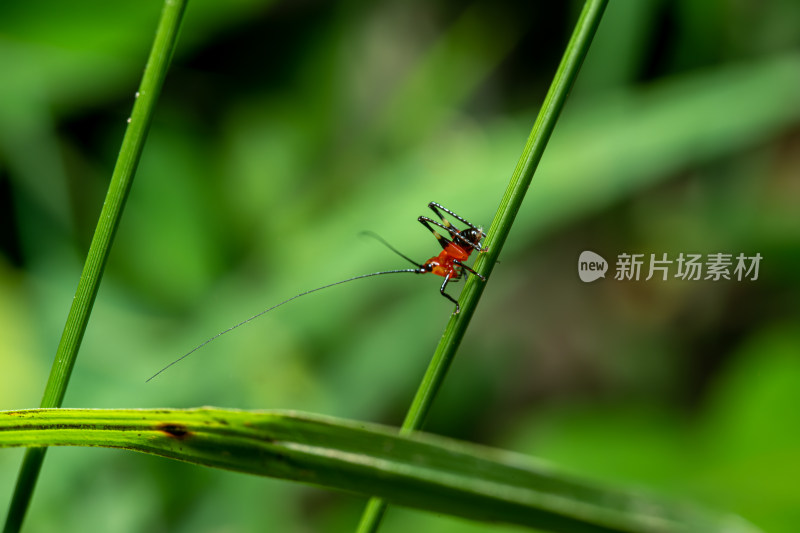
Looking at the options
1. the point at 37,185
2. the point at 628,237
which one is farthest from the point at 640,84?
the point at 37,185

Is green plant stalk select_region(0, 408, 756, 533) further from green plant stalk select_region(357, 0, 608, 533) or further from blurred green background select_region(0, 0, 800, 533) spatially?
blurred green background select_region(0, 0, 800, 533)

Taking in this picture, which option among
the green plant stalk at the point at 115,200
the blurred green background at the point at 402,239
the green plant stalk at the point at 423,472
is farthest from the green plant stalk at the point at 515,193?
the blurred green background at the point at 402,239

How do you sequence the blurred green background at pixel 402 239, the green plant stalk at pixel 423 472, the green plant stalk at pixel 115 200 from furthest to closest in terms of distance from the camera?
the blurred green background at pixel 402 239
the green plant stalk at pixel 115 200
the green plant stalk at pixel 423 472

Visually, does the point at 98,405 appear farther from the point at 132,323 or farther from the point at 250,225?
the point at 250,225

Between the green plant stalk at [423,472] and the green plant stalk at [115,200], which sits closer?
the green plant stalk at [423,472]

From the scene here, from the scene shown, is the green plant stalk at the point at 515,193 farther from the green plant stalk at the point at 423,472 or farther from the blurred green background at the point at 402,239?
the blurred green background at the point at 402,239

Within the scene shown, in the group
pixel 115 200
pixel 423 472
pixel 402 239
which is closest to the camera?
pixel 423 472

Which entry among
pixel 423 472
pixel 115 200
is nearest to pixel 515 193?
pixel 423 472

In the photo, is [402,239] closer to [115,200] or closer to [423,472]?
[115,200]
